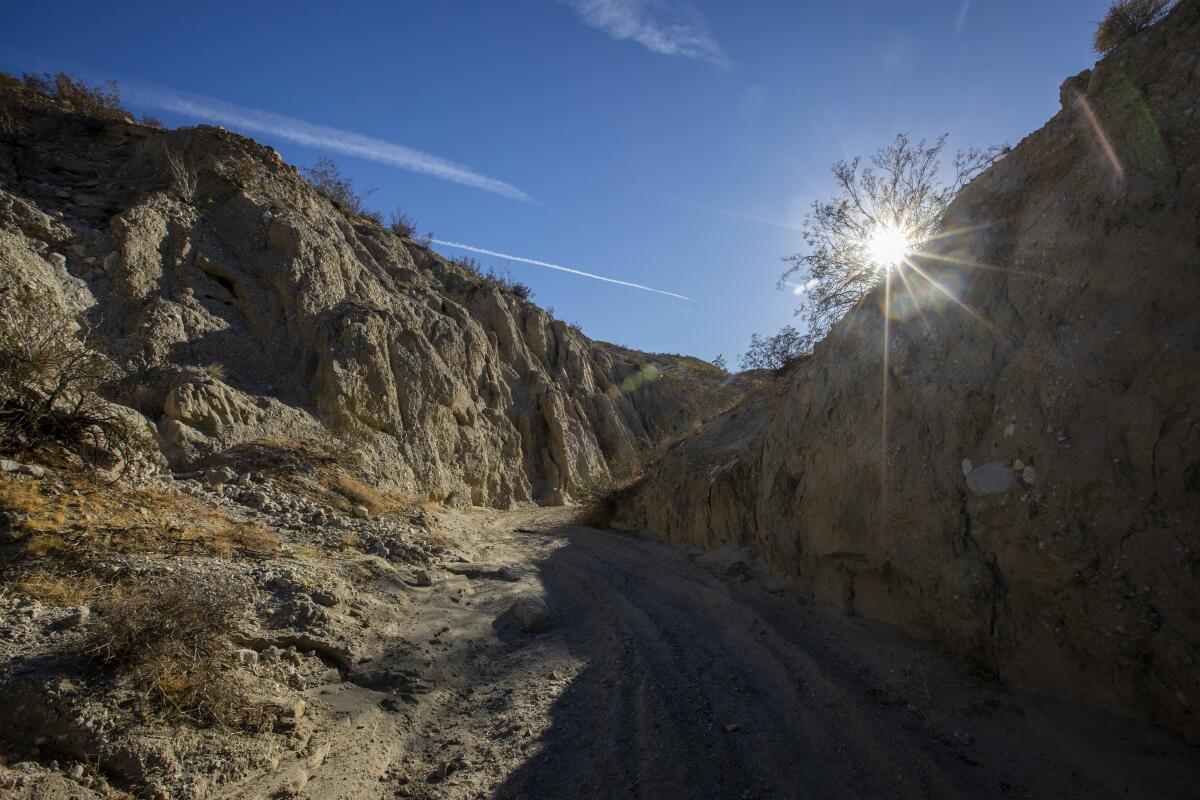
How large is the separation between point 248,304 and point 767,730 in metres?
12.9

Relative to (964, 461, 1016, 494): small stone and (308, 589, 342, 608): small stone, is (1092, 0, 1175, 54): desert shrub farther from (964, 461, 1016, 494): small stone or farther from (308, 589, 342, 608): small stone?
(308, 589, 342, 608): small stone

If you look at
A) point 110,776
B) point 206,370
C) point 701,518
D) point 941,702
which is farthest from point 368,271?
point 941,702

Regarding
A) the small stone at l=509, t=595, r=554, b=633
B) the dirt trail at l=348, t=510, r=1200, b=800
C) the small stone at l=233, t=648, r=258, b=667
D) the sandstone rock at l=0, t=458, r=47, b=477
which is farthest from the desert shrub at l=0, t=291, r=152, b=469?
the small stone at l=509, t=595, r=554, b=633

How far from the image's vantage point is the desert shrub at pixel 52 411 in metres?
5.21

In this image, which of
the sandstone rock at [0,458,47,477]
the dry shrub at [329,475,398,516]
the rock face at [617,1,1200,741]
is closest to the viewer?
the rock face at [617,1,1200,741]

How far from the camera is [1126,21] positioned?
4.72 meters

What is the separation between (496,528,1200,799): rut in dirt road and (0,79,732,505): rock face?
7.16 metres

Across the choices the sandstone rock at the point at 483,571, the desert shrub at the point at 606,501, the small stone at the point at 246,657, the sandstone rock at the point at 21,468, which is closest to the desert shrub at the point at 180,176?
the sandstone rock at the point at 21,468

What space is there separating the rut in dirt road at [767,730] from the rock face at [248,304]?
23.5ft

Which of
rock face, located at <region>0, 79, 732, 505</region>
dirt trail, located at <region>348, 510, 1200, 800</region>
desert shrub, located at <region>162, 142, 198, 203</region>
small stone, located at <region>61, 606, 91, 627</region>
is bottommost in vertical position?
dirt trail, located at <region>348, 510, 1200, 800</region>

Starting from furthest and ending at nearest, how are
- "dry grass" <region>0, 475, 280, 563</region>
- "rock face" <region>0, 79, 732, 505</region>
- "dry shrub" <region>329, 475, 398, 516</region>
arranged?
"rock face" <region>0, 79, 732, 505</region>
"dry shrub" <region>329, 475, 398, 516</region>
"dry grass" <region>0, 475, 280, 563</region>

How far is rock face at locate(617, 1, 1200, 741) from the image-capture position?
10.8 ft

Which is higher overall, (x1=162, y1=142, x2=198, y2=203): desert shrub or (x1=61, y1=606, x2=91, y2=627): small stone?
(x1=162, y1=142, x2=198, y2=203): desert shrub

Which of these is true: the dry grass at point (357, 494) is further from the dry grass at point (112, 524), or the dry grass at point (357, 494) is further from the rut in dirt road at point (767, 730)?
the rut in dirt road at point (767, 730)
